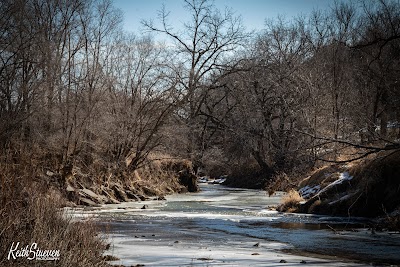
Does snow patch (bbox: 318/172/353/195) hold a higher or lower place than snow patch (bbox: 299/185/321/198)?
higher

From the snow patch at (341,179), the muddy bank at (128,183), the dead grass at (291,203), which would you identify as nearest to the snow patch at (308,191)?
the dead grass at (291,203)

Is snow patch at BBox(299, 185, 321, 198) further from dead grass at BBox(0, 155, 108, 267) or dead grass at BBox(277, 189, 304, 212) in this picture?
dead grass at BBox(0, 155, 108, 267)

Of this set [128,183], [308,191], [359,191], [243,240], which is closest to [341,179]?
[359,191]

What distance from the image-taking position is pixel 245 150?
1834 inches

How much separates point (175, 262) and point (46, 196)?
270cm

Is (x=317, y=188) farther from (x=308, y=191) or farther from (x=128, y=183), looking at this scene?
(x=128, y=183)

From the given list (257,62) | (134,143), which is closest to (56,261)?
(134,143)

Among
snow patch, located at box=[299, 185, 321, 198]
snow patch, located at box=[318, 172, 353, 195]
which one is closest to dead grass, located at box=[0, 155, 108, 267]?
snow patch, located at box=[318, 172, 353, 195]

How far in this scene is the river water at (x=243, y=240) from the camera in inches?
376

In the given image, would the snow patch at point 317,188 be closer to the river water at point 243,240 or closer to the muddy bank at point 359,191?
the muddy bank at point 359,191

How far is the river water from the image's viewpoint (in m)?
9.54

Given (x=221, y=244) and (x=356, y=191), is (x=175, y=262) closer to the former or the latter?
(x=221, y=244)

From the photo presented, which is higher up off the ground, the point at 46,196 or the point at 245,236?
the point at 46,196

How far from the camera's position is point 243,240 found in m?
12.7
